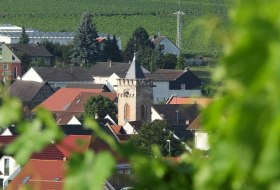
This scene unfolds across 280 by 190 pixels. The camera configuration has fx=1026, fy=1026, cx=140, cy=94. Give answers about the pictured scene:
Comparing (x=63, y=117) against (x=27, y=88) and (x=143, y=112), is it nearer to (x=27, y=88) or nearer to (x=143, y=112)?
(x=143, y=112)

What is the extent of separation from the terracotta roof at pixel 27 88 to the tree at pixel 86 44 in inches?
429

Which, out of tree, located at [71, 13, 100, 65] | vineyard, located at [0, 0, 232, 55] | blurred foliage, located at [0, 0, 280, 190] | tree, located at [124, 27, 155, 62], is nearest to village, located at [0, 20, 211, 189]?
tree, located at [124, 27, 155, 62]

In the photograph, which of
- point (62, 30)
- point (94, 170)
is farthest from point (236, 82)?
point (62, 30)

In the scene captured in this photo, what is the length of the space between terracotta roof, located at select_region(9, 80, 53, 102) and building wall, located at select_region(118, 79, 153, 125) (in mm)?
7448

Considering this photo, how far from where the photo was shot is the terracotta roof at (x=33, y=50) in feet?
229

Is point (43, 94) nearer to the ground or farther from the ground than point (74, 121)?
farther from the ground

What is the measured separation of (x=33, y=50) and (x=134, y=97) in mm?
20904

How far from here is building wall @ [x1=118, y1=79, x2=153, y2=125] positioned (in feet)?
167

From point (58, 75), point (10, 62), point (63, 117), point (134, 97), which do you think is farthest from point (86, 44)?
point (63, 117)

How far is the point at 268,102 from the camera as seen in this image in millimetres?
932

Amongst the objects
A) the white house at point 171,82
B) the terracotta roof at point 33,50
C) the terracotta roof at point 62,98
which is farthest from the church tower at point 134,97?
the terracotta roof at point 33,50

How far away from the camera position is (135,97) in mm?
51469

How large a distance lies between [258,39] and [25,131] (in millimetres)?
381

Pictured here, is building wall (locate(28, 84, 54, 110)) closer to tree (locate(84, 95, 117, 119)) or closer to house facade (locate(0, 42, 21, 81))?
house facade (locate(0, 42, 21, 81))
